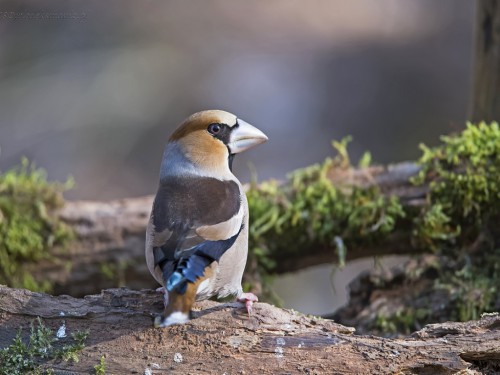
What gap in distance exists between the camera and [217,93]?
1412 centimetres

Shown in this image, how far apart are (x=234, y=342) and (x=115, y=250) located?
2583 mm

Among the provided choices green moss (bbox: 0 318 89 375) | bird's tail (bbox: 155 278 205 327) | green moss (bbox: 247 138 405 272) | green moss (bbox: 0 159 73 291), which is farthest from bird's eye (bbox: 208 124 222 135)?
green moss (bbox: 0 159 73 291)

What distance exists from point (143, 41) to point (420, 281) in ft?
34.4

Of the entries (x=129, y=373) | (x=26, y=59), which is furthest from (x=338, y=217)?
(x=26, y=59)

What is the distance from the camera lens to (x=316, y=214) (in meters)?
6.06

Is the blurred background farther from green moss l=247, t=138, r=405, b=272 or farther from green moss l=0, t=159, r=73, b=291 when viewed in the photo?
green moss l=0, t=159, r=73, b=291

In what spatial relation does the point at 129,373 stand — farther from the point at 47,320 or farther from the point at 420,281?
the point at 420,281

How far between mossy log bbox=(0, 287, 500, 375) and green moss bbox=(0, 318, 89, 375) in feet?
0.12

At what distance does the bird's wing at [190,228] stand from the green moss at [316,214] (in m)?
1.45

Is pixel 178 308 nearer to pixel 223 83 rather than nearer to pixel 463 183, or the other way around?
pixel 463 183

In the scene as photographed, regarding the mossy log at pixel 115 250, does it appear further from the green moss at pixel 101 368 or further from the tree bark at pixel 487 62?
the green moss at pixel 101 368

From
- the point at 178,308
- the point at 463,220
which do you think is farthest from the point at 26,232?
the point at 463,220

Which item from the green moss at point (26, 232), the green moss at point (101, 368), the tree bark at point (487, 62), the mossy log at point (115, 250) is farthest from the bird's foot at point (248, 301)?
the tree bark at point (487, 62)

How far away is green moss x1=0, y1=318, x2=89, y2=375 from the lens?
12.7 ft
